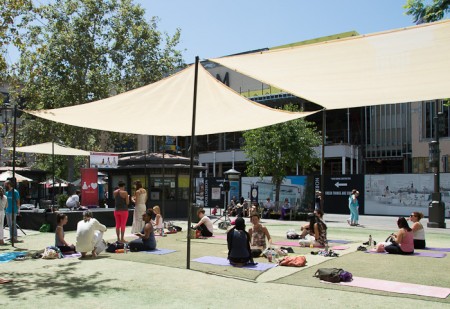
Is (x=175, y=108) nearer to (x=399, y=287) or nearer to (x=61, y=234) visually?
(x=61, y=234)

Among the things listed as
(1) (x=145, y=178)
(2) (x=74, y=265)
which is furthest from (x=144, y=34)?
(2) (x=74, y=265)

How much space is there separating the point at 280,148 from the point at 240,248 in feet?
63.7

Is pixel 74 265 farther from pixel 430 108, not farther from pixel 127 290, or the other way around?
pixel 430 108

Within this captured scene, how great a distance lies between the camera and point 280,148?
92.7ft

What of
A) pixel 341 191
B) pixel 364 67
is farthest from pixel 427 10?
pixel 341 191

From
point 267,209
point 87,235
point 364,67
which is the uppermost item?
point 364,67

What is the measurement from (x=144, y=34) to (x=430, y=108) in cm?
2261

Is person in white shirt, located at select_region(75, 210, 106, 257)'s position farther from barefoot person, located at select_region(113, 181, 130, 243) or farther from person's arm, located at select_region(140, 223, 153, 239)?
barefoot person, located at select_region(113, 181, 130, 243)

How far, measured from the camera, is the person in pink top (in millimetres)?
10771

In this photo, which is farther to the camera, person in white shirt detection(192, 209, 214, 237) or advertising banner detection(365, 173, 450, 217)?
advertising banner detection(365, 173, 450, 217)

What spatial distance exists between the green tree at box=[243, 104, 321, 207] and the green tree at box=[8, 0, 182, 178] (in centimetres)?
879

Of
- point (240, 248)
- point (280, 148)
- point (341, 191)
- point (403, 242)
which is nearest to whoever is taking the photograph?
Result: point (240, 248)

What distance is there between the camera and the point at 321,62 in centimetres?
875

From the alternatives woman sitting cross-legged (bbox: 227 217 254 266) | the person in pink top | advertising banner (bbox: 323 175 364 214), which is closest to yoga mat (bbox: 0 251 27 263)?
woman sitting cross-legged (bbox: 227 217 254 266)
